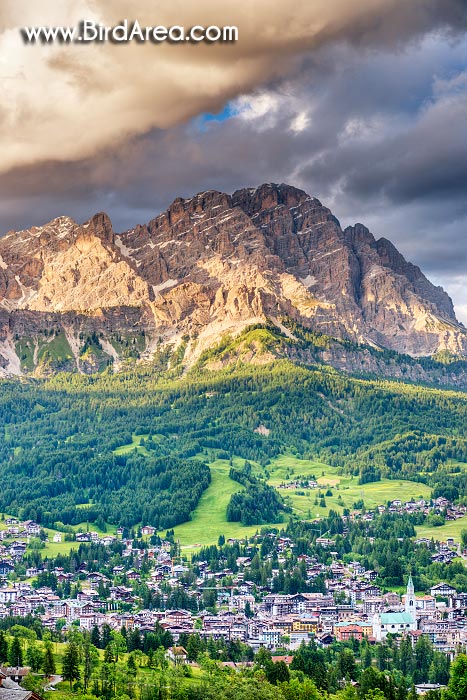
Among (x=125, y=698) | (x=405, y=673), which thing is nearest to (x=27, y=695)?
(x=125, y=698)

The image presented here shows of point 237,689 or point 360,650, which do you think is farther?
point 360,650

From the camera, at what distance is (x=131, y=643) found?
171 m

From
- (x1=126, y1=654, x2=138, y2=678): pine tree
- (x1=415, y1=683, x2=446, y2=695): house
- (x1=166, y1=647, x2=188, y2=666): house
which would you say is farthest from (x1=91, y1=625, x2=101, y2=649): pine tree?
(x1=415, y1=683, x2=446, y2=695): house

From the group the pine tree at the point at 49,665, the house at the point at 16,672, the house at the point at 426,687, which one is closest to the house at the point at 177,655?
the pine tree at the point at 49,665

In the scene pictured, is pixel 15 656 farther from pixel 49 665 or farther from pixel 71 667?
pixel 71 667

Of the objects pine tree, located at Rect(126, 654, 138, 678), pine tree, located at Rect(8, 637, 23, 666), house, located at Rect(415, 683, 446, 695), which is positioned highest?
pine tree, located at Rect(8, 637, 23, 666)

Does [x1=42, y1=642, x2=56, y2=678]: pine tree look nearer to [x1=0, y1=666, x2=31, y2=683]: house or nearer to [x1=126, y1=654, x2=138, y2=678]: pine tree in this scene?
[x1=0, y1=666, x2=31, y2=683]: house

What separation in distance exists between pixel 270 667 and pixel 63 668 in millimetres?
25295

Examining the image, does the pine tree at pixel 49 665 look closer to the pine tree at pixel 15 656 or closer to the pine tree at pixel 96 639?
the pine tree at pixel 15 656

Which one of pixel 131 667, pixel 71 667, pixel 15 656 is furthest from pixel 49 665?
pixel 131 667

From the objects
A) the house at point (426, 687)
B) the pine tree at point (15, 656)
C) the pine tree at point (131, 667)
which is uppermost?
the pine tree at point (15, 656)

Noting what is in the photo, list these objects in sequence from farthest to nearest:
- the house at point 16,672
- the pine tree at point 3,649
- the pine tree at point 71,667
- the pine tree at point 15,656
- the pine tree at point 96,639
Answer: the pine tree at point 96,639 → the pine tree at point 3,649 → the pine tree at point 15,656 → the pine tree at point 71,667 → the house at point 16,672

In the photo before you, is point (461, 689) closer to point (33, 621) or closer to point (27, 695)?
point (27, 695)

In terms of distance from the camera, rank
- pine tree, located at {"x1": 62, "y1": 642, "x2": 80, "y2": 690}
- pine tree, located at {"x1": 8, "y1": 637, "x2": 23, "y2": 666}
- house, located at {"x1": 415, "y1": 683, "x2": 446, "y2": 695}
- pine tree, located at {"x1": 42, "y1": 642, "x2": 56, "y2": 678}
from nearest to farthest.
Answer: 1. pine tree, located at {"x1": 62, "y1": 642, "x2": 80, "y2": 690}
2. pine tree, located at {"x1": 42, "y1": 642, "x2": 56, "y2": 678}
3. pine tree, located at {"x1": 8, "y1": 637, "x2": 23, "y2": 666}
4. house, located at {"x1": 415, "y1": 683, "x2": 446, "y2": 695}
